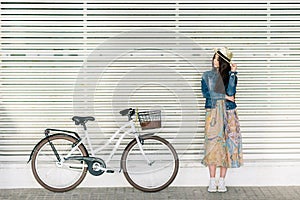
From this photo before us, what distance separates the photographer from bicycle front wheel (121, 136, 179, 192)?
870 centimetres

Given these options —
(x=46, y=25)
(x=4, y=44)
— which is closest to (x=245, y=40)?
(x=46, y=25)

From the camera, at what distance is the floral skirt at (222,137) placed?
8609 millimetres

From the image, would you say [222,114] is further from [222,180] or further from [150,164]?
[150,164]

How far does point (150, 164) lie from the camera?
8820 millimetres

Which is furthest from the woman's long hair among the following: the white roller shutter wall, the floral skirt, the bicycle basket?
the bicycle basket

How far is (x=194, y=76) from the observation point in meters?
9.02

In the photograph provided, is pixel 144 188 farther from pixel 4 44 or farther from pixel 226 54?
pixel 4 44

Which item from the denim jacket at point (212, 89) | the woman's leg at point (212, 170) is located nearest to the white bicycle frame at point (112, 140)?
the woman's leg at point (212, 170)

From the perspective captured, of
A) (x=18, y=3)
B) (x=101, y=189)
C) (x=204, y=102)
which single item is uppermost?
(x=18, y=3)

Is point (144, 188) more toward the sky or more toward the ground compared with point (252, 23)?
more toward the ground

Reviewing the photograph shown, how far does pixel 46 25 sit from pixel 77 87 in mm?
944

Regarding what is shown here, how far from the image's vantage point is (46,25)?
884cm

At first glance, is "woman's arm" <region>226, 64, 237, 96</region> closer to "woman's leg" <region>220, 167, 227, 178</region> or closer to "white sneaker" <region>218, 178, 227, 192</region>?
"woman's leg" <region>220, 167, 227, 178</region>

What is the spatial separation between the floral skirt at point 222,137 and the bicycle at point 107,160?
52 centimetres
